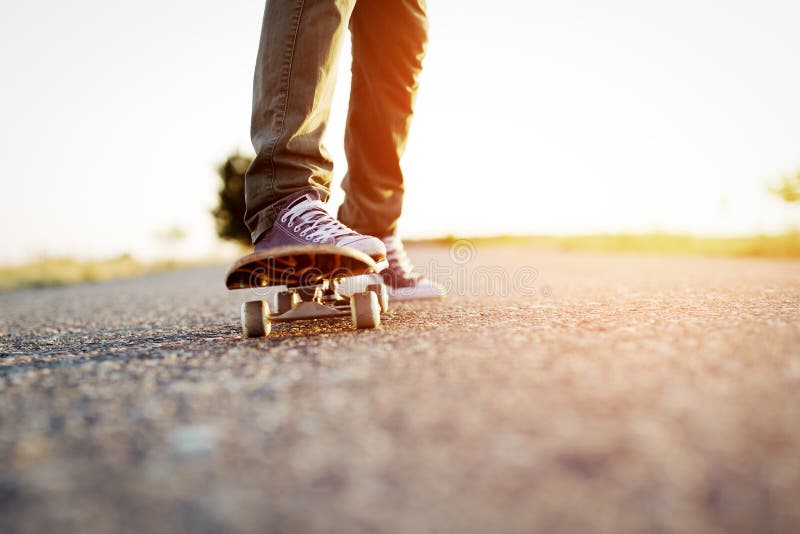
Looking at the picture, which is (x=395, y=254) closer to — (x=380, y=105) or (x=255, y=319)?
(x=380, y=105)

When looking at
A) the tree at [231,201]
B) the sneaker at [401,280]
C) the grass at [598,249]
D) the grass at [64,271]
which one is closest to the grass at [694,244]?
the grass at [598,249]

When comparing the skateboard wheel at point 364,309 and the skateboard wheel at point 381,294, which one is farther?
the skateboard wheel at point 381,294

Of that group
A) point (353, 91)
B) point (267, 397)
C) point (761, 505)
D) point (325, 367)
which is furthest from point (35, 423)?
point (353, 91)

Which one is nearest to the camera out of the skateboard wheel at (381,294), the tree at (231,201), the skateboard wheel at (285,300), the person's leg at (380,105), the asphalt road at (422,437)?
the asphalt road at (422,437)

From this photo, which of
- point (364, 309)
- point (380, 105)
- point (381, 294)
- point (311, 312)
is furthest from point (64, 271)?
point (364, 309)

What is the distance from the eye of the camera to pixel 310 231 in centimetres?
195

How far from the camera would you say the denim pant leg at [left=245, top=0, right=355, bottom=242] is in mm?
1949

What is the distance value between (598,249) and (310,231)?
11508mm

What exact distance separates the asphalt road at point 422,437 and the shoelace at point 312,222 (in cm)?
52

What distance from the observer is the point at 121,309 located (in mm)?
3908

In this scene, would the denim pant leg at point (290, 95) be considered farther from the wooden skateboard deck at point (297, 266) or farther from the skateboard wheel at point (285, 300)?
the skateboard wheel at point (285, 300)

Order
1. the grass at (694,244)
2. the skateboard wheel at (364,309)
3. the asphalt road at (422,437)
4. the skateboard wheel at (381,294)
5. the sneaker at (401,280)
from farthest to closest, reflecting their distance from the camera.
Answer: the grass at (694,244), the sneaker at (401,280), the skateboard wheel at (381,294), the skateboard wheel at (364,309), the asphalt road at (422,437)

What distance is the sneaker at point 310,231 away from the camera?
6.38ft

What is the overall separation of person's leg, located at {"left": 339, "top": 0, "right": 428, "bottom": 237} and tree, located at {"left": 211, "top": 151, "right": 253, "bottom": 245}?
83.1ft
